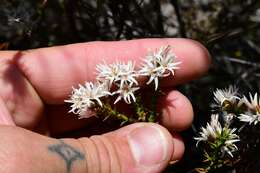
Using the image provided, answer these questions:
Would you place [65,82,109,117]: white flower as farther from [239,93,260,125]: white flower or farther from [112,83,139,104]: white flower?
[239,93,260,125]: white flower

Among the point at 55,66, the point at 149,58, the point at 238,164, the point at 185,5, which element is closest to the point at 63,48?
the point at 55,66

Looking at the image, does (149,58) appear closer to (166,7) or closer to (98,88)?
(98,88)

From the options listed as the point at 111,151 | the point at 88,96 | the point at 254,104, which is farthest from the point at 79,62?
the point at 254,104

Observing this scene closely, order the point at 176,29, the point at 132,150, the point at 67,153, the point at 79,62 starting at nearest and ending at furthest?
the point at 67,153 → the point at 132,150 → the point at 79,62 → the point at 176,29

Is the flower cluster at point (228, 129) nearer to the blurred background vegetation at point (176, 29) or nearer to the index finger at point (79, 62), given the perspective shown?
the index finger at point (79, 62)

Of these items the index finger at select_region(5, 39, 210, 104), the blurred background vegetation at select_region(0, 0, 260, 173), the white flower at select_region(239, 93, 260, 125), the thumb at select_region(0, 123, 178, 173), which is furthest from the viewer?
the blurred background vegetation at select_region(0, 0, 260, 173)

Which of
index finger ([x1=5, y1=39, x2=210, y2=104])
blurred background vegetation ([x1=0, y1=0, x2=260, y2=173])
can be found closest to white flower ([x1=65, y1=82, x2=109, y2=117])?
index finger ([x1=5, y1=39, x2=210, y2=104])

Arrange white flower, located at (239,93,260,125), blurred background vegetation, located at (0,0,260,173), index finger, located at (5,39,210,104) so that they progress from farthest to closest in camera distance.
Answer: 1. blurred background vegetation, located at (0,0,260,173)
2. index finger, located at (5,39,210,104)
3. white flower, located at (239,93,260,125)

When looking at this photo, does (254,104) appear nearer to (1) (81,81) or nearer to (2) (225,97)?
(2) (225,97)
